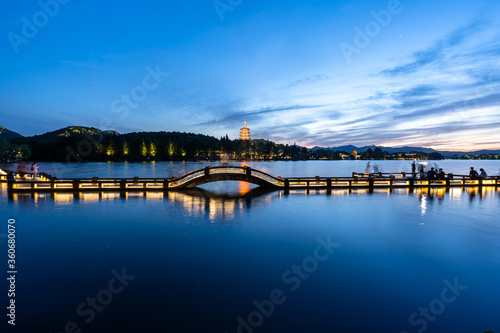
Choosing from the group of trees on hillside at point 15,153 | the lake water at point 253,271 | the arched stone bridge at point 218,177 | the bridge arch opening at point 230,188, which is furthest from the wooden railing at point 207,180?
the group of trees on hillside at point 15,153

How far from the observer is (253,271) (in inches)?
303

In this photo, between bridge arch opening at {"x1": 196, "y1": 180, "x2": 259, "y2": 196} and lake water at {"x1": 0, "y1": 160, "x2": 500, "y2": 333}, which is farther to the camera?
bridge arch opening at {"x1": 196, "y1": 180, "x2": 259, "y2": 196}

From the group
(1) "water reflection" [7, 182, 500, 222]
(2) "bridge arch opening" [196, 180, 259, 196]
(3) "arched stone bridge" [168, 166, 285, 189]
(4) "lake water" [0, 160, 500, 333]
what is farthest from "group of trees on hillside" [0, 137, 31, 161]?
(4) "lake water" [0, 160, 500, 333]

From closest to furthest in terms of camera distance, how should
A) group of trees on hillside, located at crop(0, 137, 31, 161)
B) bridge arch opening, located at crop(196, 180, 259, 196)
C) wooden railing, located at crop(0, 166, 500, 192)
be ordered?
wooden railing, located at crop(0, 166, 500, 192) → bridge arch opening, located at crop(196, 180, 259, 196) → group of trees on hillside, located at crop(0, 137, 31, 161)

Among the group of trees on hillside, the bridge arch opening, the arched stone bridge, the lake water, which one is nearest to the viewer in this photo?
the lake water

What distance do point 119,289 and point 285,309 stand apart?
410 cm

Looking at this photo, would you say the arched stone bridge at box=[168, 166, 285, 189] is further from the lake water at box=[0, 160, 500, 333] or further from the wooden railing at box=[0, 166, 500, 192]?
the lake water at box=[0, 160, 500, 333]

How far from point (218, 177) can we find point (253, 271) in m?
17.4

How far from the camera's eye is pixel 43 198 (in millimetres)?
19031

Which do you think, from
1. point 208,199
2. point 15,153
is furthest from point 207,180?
point 15,153

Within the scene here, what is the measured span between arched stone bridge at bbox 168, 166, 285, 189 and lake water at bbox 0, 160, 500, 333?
9.46m

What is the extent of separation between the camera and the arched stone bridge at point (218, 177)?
2467 centimetres

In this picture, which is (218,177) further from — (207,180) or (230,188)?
(230,188)

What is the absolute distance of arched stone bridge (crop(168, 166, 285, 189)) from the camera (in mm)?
24672
